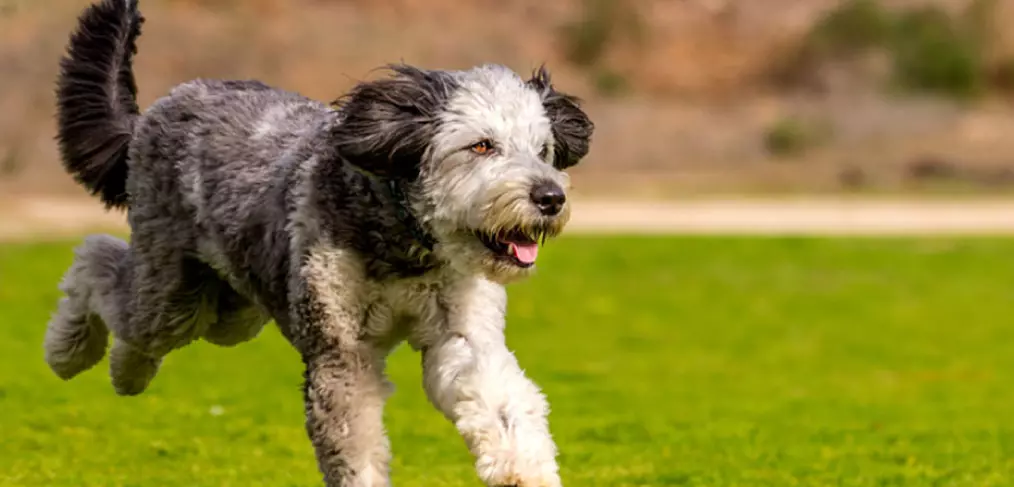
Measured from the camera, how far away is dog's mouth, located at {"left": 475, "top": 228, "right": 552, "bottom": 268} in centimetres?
607

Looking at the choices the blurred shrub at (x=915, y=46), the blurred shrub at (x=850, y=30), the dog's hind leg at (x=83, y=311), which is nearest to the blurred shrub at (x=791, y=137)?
the blurred shrub at (x=915, y=46)

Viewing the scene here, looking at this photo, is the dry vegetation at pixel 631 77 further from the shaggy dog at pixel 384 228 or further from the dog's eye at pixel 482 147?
the dog's eye at pixel 482 147

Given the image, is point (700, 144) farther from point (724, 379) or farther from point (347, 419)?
point (347, 419)

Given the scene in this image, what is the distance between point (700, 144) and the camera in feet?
122

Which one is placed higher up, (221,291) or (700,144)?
(700,144)

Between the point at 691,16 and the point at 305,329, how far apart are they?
44.5 metres

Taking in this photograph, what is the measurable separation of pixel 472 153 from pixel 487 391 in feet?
2.96

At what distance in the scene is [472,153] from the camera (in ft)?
20.4

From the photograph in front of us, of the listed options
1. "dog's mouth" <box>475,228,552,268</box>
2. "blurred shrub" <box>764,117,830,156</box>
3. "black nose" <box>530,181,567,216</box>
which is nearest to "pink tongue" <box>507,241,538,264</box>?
"dog's mouth" <box>475,228,552,268</box>

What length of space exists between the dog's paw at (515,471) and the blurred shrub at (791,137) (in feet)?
104

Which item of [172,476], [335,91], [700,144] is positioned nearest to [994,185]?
[700,144]

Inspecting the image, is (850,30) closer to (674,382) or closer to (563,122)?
(674,382)

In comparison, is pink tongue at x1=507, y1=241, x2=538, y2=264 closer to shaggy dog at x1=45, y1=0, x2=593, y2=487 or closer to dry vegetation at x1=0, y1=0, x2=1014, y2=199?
shaggy dog at x1=45, y1=0, x2=593, y2=487

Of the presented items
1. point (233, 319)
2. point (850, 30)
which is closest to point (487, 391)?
point (233, 319)
